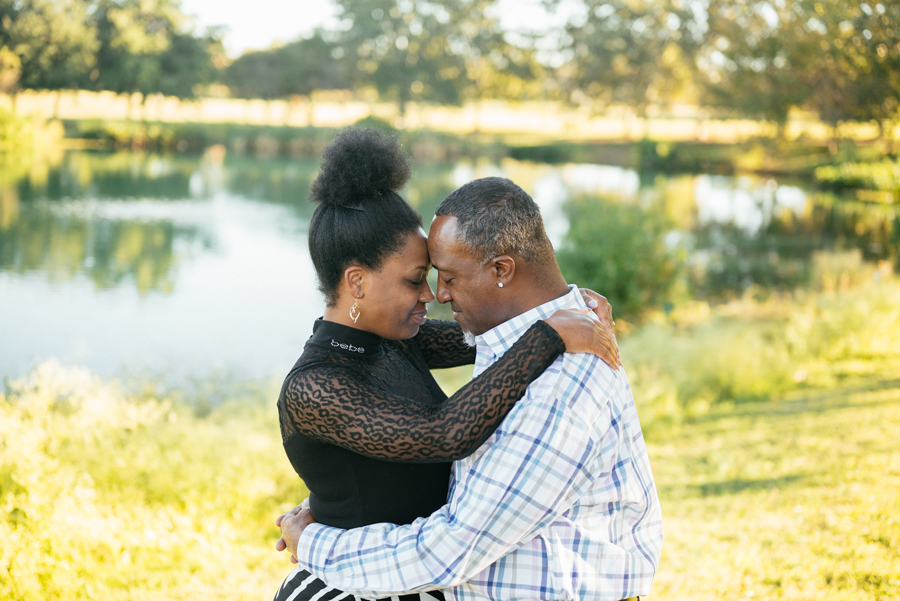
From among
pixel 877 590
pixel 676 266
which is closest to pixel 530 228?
pixel 877 590

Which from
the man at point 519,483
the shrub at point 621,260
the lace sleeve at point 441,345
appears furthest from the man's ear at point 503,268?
the shrub at point 621,260

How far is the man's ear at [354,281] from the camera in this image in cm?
211

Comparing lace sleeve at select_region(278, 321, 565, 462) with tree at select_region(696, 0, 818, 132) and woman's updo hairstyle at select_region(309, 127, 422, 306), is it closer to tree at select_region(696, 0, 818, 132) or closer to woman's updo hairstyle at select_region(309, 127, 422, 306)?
woman's updo hairstyle at select_region(309, 127, 422, 306)

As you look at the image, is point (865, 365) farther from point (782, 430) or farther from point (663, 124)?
point (663, 124)

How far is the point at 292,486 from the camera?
5715 millimetres

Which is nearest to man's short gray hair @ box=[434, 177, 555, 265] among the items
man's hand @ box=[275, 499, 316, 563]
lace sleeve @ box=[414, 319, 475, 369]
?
lace sleeve @ box=[414, 319, 475, 369]

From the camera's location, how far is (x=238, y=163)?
36.8m

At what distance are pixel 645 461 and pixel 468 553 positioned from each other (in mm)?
565

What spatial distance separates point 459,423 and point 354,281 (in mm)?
551

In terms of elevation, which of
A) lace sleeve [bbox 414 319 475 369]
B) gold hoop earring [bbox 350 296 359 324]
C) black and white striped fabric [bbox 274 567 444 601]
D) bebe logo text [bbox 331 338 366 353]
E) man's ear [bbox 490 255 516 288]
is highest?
man's ear [bbox 490 255 516 288]

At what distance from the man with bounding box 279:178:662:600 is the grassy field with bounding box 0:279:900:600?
7.91 ft

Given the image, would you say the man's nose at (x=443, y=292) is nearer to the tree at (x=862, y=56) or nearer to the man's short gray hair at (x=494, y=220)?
the man's short gray hair at (x=494, y=220)

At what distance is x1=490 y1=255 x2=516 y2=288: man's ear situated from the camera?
1.96 m

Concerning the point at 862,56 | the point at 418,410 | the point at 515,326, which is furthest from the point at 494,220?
the point at 862,56
